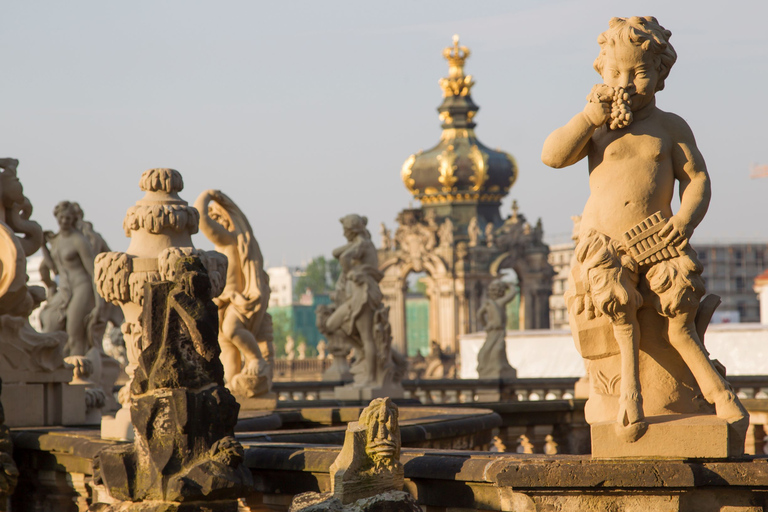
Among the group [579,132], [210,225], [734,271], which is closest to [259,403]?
[210,225]

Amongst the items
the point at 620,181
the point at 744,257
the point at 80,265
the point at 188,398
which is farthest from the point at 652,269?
the point at 744,257

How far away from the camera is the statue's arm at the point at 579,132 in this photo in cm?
586

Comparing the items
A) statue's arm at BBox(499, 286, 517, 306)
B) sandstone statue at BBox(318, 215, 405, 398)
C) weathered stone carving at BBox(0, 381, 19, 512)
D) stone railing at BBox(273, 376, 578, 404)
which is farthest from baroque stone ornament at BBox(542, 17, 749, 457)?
statue's arm at BBox(499, 286, 517, 306)

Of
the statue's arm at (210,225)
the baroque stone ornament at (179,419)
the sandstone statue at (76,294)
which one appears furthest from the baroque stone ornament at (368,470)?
the sandstone statue at (76,294)

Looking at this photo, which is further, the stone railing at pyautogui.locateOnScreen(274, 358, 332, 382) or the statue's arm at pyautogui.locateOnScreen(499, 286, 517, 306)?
the stone railing at pyautogui.locateOnScreen(274, 358, 332, 382)

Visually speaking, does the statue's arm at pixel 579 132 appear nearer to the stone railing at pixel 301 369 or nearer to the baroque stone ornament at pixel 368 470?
the baroque stone ornament at pixel 368 470

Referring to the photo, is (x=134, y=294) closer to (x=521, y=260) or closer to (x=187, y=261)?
(x=187, y=261)

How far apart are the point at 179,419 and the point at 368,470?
925 mm

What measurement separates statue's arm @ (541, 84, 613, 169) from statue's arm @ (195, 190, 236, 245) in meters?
5.39

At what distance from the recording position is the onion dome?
6638 centimetres

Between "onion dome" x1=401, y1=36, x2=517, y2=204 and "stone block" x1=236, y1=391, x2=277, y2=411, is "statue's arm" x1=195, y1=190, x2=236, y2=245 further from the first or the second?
"onion dome" x1=401, y1=36, x2=517, y2=204

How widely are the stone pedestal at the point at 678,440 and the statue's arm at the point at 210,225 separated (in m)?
5.86

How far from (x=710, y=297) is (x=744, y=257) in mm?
99031

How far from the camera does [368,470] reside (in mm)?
5629
